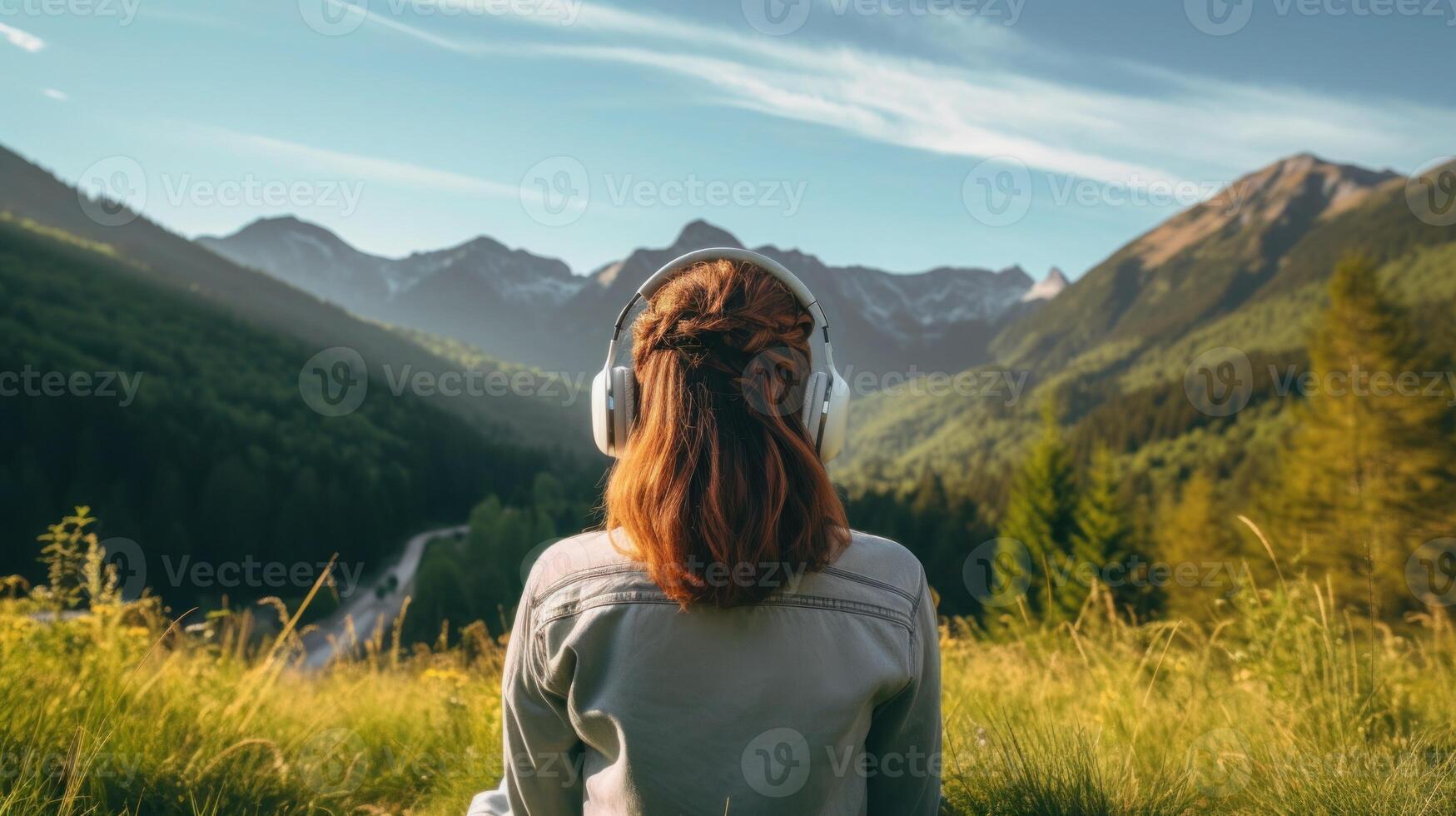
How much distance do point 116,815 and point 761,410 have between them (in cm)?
249

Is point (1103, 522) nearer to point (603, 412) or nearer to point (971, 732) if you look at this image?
point (971, 732)

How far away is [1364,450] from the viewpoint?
1094 inches

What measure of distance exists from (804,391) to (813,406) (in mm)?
44

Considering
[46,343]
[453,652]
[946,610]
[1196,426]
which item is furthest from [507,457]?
[453,652]

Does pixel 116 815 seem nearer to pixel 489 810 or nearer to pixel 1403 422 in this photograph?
pixel 489 810

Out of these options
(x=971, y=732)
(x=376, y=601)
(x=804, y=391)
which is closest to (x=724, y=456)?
(x=804, y=391)

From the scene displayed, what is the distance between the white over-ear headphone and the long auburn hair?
4 centimetres

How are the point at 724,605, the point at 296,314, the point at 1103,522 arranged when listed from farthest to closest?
the point at 296,314, the point at 1103,522, the point at 724,605

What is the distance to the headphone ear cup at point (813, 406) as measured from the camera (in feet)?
6.61

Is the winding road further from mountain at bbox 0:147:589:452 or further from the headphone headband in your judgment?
the headphone headband

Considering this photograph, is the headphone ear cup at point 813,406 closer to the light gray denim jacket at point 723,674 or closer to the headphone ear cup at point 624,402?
the light gray denim jacket at point 723,674

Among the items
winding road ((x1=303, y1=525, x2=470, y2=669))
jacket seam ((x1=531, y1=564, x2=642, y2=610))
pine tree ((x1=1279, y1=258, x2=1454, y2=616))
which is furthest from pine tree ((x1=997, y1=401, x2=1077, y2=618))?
winding road ((x1=303, y1=525, x2=470, y2=669))

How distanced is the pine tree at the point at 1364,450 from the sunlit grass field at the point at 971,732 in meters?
27.3

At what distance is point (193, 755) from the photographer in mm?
2871
